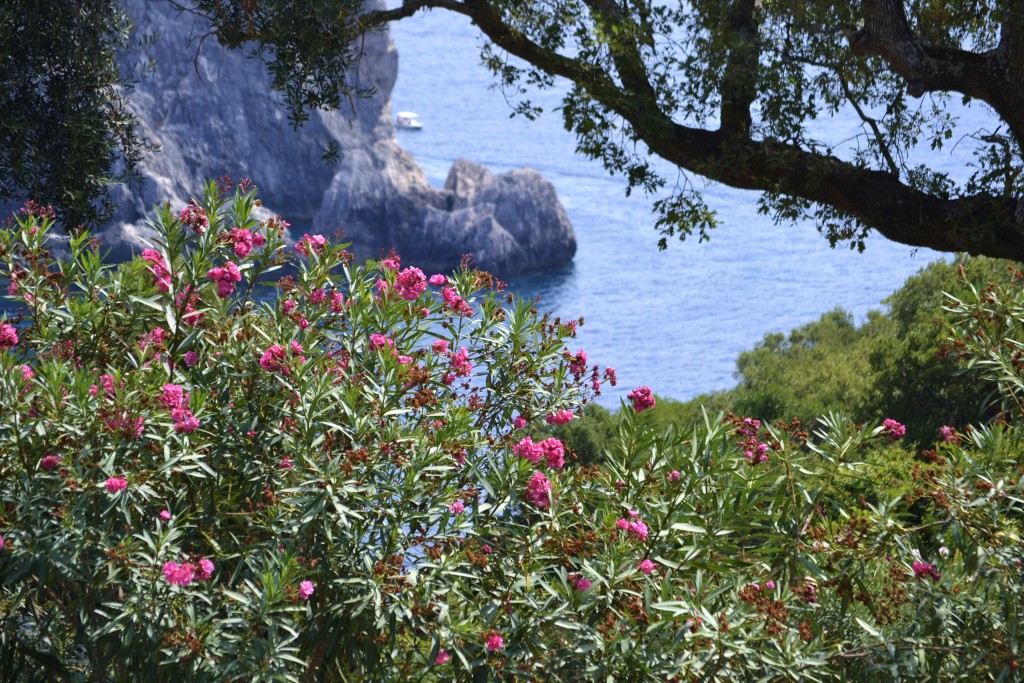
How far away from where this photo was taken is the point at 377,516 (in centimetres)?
405

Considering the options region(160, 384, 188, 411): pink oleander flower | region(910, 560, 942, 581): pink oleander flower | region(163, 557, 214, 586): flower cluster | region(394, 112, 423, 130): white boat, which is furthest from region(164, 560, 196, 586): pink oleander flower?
region(394, 112, 423, 130): white boat

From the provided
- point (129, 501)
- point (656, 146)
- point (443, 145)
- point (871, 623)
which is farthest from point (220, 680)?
point (443, 145)

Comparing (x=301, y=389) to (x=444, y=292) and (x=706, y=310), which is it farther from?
(x=706, y=310)

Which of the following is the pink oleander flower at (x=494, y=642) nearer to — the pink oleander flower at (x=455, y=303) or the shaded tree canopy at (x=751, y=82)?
the pink oleander flower at (x=455, y=303)

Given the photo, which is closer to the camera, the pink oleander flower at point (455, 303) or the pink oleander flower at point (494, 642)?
the pink oleander flower at point (494, 642)

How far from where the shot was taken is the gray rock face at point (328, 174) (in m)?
54.4

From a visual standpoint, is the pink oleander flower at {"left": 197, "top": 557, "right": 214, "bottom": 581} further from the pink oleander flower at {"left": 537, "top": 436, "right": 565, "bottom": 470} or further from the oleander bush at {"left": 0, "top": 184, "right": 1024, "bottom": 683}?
the pink oleander flower at {"left": 537, "top": 436, "right": 565, "bottom": 470}

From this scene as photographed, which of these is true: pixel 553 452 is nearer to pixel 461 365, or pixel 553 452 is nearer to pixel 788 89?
pixel 461 365

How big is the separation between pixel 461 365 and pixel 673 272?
4258 cm

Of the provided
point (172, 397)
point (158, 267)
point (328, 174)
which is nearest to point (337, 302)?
point (158, 267)

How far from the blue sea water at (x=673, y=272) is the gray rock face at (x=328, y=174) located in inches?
86.6

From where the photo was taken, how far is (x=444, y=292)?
512 cm

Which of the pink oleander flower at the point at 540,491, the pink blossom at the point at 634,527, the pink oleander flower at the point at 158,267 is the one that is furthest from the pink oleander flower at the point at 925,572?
the pink oleander flower at the point at 158,267

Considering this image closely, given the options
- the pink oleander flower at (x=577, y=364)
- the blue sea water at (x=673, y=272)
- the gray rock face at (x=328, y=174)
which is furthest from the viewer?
the gray rock face at (x=328, y=174)
